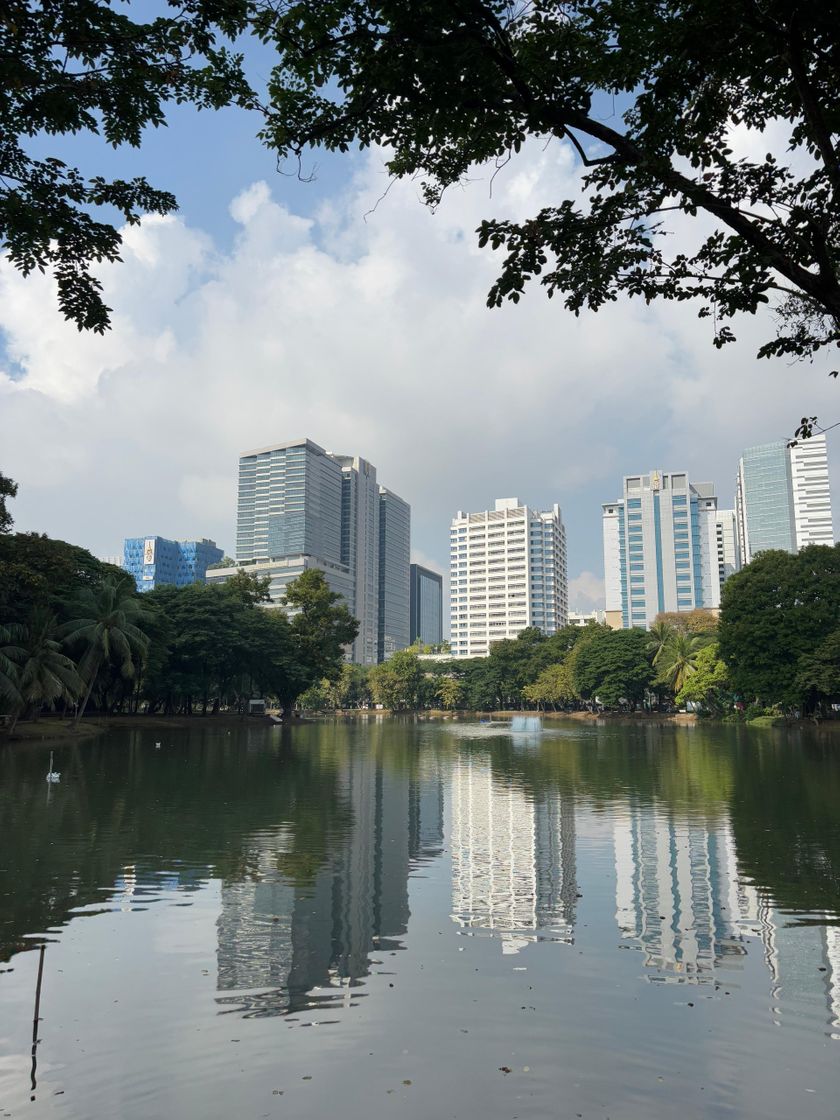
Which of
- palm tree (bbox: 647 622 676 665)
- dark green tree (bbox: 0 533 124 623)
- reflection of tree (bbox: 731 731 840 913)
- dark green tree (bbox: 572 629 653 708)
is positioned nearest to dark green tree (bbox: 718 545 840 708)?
reflection of tree (bbox: 731 731 840 913)

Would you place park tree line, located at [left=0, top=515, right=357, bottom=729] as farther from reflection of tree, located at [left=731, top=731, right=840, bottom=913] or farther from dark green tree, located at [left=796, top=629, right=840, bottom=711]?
dark green tree, located at [left=796, top=629, right=840, bottom=711]

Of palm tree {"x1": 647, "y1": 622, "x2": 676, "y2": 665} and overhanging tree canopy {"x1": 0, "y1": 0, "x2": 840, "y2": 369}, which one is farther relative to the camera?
palm tree {"x1": 647, "y1": 622, "x2": 676, "y2": 665}

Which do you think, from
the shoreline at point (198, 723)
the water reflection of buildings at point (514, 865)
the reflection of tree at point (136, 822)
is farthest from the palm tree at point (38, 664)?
the water reflection of buildings at point (514, 865)

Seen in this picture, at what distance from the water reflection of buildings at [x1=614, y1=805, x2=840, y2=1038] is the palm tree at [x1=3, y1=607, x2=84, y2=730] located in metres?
36.0

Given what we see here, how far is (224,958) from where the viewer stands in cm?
887

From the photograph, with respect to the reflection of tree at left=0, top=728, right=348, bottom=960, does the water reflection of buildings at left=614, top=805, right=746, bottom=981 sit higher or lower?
lower

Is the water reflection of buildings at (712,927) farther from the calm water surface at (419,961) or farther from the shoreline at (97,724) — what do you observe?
the shoreline at (97,724)

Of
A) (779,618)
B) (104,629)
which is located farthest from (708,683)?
(104,629)

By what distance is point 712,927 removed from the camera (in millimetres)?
10172

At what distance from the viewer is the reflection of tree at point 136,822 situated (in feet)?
38.7

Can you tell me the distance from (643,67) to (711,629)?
298 feet

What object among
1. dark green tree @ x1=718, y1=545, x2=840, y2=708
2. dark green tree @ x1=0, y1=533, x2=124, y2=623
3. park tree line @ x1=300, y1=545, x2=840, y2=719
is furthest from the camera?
park tree line @ x1=300, y1=545, x2=840, y2=719

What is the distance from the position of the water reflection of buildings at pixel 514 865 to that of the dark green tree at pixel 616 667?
6886 cm

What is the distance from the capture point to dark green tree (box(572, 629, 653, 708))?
3519 inches
